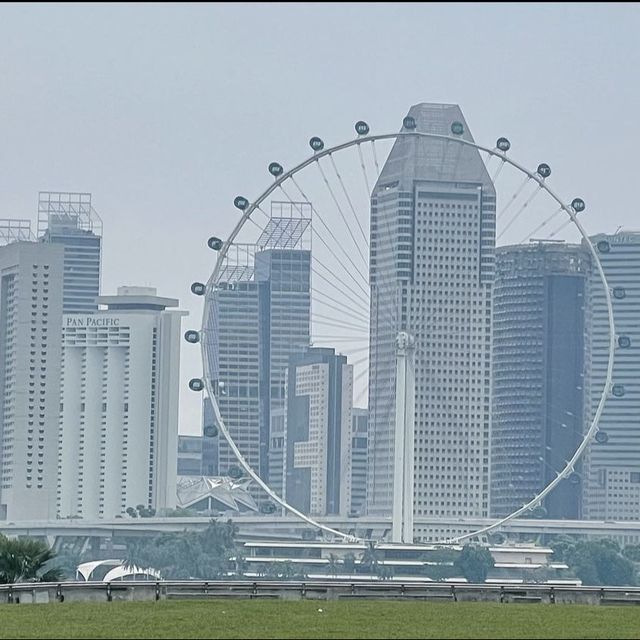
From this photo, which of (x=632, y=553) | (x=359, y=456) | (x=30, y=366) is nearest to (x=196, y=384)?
(x=632, y=553)

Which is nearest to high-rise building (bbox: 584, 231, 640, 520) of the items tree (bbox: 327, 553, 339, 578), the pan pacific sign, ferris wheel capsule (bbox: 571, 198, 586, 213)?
the pan pacific sign

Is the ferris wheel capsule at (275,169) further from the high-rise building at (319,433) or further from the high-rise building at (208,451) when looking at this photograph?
the high-rise building at (208,451)

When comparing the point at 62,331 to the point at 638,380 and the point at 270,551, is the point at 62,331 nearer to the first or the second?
the point at 638,380

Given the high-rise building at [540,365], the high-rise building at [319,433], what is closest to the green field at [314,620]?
the high-rise building at [319,433]

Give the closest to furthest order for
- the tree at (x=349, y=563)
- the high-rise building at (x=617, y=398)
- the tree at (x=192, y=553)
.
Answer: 1. the tree at (x=349, y=563)
2. the tree at (x=192, y=553)
3. the high-rise building at (x=617, y=398)

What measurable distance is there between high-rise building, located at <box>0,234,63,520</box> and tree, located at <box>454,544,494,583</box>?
210 ft

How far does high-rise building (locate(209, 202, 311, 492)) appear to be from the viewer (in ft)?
→ 519

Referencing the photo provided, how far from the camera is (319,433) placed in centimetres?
15812

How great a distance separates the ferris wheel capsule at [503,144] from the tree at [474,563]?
135ft

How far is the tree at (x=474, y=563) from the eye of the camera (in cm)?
11378

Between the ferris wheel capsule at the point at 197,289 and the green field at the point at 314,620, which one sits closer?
the green field at the point at 314,620

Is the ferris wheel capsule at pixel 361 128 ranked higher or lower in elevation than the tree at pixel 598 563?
higher

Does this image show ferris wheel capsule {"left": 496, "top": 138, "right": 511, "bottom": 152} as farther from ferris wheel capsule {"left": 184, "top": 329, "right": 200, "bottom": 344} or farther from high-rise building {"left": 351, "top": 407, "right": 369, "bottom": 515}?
high-rise building {"left": 351, "top": 407, "right": 369, "bottom": 515}

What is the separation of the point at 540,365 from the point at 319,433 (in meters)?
16.8
